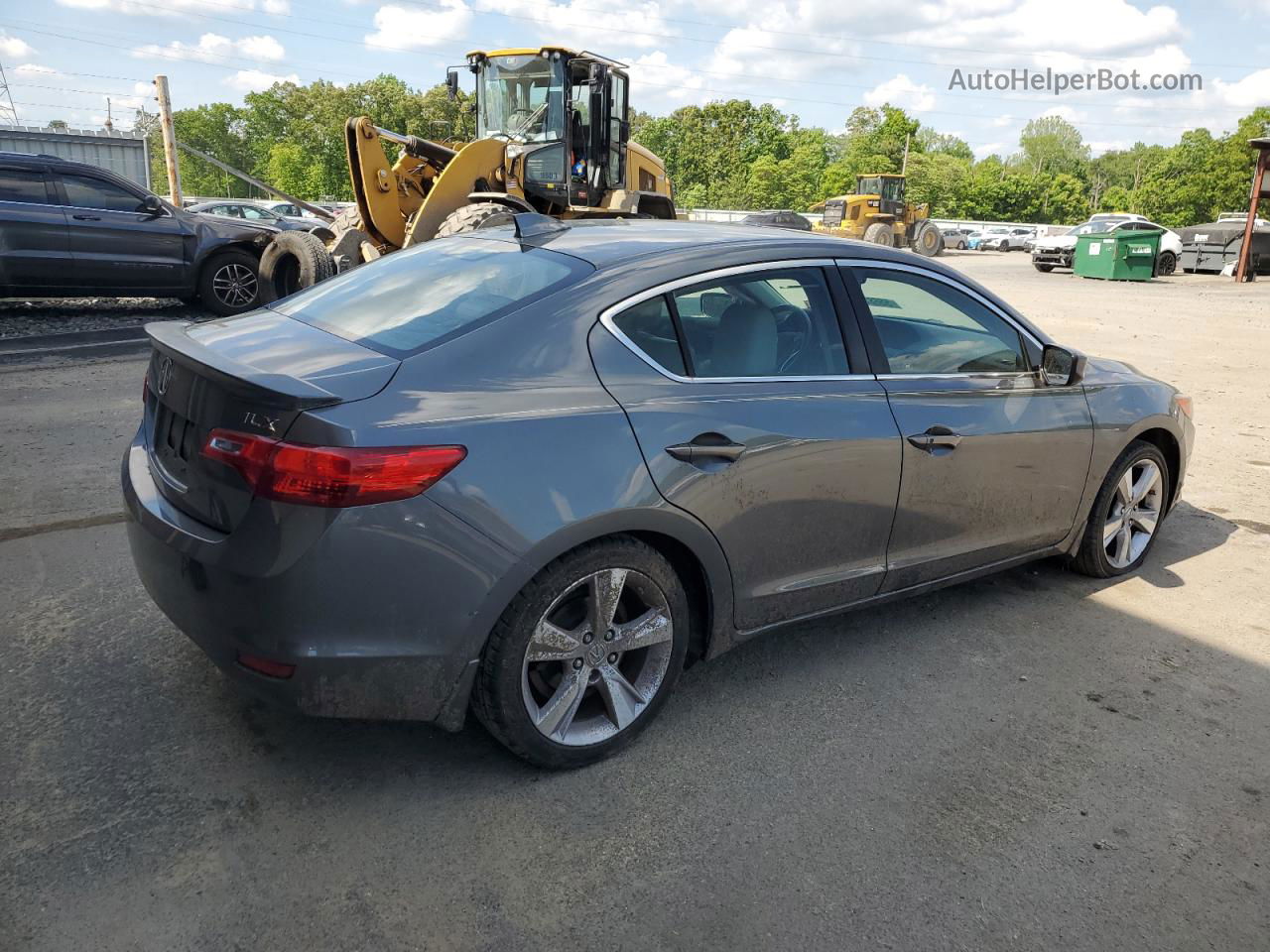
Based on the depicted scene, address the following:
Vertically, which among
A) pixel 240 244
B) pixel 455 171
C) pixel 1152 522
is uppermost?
pixel 455 171

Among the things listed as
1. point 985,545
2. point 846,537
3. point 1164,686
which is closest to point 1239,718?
point 1164,686

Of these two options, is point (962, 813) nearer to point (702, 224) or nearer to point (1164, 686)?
point (1164, 686)

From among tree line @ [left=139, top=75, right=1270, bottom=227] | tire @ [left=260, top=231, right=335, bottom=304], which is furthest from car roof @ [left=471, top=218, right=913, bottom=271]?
tree line @ [left=139, top=75, right=1270, bottom=227]

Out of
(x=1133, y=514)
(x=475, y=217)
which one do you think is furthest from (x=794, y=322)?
(x=475, y=217)

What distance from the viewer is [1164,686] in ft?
→ 11.8

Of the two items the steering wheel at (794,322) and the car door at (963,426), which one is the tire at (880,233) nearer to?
the car door at (963,426)

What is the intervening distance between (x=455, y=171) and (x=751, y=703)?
30.1 ft

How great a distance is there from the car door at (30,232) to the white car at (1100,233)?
27220 millimetres

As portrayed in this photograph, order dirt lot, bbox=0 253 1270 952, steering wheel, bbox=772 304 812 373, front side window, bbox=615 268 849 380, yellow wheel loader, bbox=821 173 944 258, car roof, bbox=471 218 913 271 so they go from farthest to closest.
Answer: yellow wheel loader, bbox=821 173 944 258 < steering wheel, bbox=772 304 812 373 < car roof, bbox=471 218 913 271 < front side window, bbox=615 268 849 380 < dirt lot, bbox=0 253 1270 952

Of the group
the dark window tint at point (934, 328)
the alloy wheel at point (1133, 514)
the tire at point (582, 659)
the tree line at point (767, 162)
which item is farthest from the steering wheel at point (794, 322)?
the tree line at point (767, 162)

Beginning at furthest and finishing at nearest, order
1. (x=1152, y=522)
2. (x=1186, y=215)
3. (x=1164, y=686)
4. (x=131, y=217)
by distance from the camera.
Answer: (x=1186, y=215), (x=131, y=217), (x=1152, y=522), (x=1164, y=686)

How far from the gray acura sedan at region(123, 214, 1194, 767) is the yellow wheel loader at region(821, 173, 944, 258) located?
32664 mm

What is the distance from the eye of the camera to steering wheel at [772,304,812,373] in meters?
3.33

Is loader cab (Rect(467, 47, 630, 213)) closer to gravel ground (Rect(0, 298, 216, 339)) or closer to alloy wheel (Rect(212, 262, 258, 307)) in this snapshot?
alloy wheel (Rect(212, 262, 258, 307))
